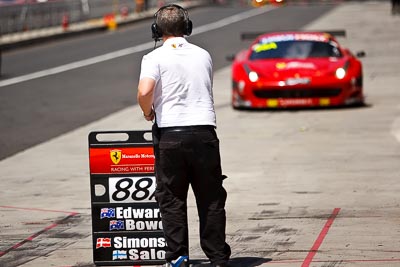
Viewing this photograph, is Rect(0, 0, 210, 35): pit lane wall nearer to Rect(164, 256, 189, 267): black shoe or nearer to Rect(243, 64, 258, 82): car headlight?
Rect(243, 64, 258, 82): car headlight

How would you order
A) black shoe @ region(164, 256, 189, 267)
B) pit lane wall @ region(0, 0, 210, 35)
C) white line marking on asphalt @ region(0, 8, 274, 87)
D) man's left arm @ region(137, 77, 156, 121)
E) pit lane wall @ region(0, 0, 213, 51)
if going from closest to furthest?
man's left arm @ region(137, 77, 156, 121) < black shoe @ region(164, 256, 189, 267) < white line marking on asphalt @ region(0, 8, 274, 87) < pit lane wall @ region(0, 0, 213, 51) < pit lane wall @ region(0, 0, 210, 35)

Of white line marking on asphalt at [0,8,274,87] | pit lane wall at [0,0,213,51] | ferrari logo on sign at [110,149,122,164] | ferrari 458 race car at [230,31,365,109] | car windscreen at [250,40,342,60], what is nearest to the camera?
ferrari logo on sign at [110,149,122,164]

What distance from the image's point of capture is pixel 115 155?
816 cm

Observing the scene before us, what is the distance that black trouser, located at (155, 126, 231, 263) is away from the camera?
754 cm

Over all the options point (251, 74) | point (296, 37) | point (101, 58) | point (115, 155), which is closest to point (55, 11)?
point (101, 58)

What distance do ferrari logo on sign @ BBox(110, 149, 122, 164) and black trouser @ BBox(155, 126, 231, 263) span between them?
0.54 meters

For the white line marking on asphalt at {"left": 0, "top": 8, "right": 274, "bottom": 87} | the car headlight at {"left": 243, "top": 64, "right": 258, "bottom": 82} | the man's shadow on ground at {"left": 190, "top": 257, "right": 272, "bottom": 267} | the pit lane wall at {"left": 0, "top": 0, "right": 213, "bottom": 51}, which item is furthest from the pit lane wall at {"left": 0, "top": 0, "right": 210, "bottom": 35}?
the man's shadow on ground at {"left": 190, "top": 257, "right": 272, "bottom": 267}

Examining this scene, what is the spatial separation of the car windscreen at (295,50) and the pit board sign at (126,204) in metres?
13.0

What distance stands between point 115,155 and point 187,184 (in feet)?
2.35

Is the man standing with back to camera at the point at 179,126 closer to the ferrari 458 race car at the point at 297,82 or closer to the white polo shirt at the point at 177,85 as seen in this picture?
the white polo shirt at the point at 177,85

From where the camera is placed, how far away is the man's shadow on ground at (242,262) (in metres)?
8.25

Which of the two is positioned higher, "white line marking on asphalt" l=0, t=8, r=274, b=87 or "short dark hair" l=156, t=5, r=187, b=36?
"short dark hair" l=156, t=5, r=187, b=36

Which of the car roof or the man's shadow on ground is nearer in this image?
the man's shadow on ground

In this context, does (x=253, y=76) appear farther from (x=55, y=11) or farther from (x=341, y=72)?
(x=55, y=11)
